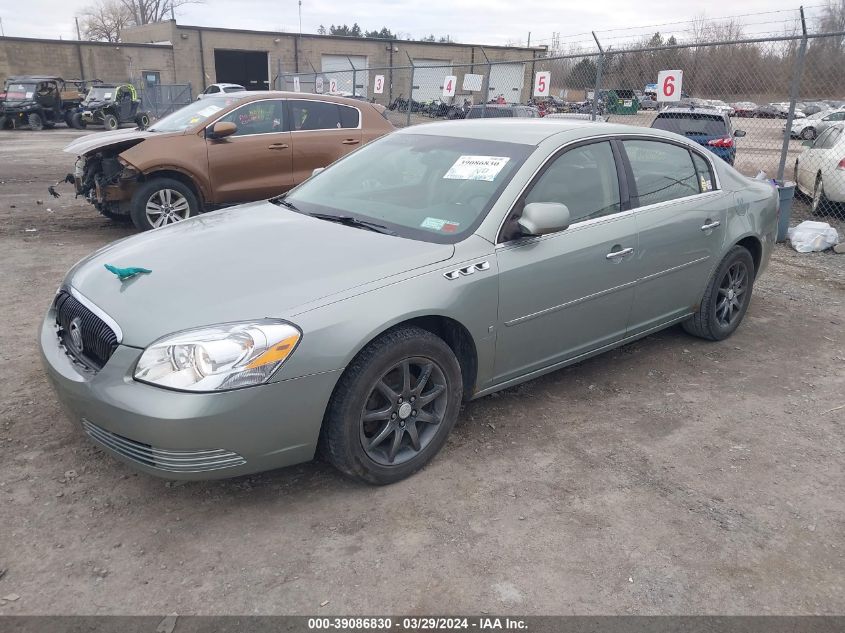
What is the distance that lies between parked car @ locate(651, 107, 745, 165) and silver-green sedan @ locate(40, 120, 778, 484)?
27.9 feet

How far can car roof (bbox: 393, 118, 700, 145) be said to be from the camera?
12.9ft

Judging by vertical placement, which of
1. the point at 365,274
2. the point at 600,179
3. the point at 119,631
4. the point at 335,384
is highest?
the point at 600,179

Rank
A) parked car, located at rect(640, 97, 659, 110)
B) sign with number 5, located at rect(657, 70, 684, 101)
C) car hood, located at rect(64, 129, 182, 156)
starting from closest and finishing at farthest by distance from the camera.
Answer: car hood, located at rect(64, 129, 182, 156), sign with number 5, located at rect(657, 70, 684, 101), parked car, located at rect(640, 97, 659, 110)

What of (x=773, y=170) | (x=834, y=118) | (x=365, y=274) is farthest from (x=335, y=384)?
(x=834, y=118)

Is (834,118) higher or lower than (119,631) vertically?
higher

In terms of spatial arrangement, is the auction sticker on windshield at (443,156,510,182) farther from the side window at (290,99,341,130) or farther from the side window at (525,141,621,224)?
the side window at (290,99,341,130)

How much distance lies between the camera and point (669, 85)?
35.2 feet

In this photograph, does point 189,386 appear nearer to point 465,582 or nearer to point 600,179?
point 465,582

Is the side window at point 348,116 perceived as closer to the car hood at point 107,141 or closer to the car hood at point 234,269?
the car hood at point 107,141

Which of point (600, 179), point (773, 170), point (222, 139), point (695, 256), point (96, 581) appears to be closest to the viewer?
point (96, 581)

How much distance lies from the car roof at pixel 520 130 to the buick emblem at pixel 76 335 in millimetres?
2322

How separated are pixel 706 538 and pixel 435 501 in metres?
1.17

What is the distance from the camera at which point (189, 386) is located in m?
2.64

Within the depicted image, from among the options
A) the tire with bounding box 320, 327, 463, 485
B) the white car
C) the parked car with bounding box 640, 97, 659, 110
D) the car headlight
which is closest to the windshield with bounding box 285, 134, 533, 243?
the tire with bounding box 320, 327, 463, 485
